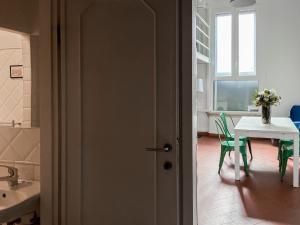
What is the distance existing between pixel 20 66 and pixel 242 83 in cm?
727

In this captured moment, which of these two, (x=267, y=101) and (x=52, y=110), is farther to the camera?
(x=267, y=101)

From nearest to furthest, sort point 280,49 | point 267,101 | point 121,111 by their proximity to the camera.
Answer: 1. point 121,111
2. point 267,101
3. point 280,49

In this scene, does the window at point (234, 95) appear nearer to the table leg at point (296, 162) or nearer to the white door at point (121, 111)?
the table leg at point (296, 162)

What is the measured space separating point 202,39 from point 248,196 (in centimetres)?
499

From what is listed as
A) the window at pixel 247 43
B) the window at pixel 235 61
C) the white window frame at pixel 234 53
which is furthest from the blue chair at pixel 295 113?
the window at pixel 247 43

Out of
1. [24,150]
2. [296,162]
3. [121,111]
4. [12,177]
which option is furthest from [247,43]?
[12,177]

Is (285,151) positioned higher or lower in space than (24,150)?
lower

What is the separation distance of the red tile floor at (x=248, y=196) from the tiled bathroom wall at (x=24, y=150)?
6.40 ft

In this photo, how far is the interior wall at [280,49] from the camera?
7891 mm

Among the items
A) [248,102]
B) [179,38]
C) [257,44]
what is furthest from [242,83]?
[179,38]

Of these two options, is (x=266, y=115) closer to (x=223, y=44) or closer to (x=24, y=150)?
(x=223, y=44)

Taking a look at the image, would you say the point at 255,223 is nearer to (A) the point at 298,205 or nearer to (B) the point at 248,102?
(A) the point at 298,205

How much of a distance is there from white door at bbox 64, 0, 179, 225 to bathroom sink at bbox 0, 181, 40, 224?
213 mm

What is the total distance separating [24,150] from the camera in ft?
7.09
